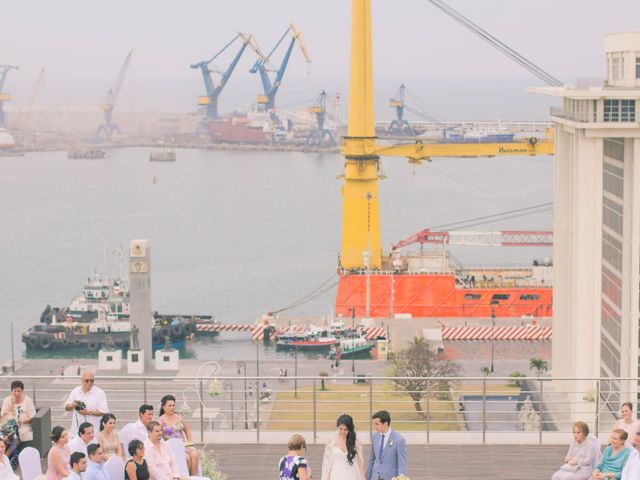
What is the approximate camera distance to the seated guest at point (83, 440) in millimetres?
5496

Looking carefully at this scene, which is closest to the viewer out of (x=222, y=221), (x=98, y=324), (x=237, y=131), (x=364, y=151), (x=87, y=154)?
(x=98, y=324)

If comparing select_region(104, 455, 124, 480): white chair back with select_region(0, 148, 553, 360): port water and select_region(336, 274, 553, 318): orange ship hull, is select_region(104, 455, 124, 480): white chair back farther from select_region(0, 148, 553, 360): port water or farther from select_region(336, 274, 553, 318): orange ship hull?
select_region(336, 274, 553, 318): orange ship hull

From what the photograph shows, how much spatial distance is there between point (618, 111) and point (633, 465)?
23.3 ft

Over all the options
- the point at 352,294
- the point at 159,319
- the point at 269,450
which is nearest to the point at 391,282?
the point at 352,294

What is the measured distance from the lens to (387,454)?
5363 mm

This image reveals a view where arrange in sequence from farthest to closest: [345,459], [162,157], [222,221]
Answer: [162,157]
[222,221]
[345,459]

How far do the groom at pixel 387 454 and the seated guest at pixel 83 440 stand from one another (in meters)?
0.99

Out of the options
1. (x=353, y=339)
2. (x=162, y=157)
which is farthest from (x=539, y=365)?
(x=162, y=157)

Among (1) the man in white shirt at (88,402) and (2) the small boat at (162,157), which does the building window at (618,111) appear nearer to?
(1) the man in white shirt at (88,402)

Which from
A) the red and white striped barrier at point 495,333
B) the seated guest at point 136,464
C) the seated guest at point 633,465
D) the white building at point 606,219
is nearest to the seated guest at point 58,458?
the seated guest at point 136,464

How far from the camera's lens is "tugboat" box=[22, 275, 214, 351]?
2812cm

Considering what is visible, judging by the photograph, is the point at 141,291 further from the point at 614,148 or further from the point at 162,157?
the point at 162,157

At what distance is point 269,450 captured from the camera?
634 centimetres

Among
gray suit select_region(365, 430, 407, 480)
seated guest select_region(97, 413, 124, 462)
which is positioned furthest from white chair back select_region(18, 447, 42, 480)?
gray suit select_region(365, 430, 407, 480)
